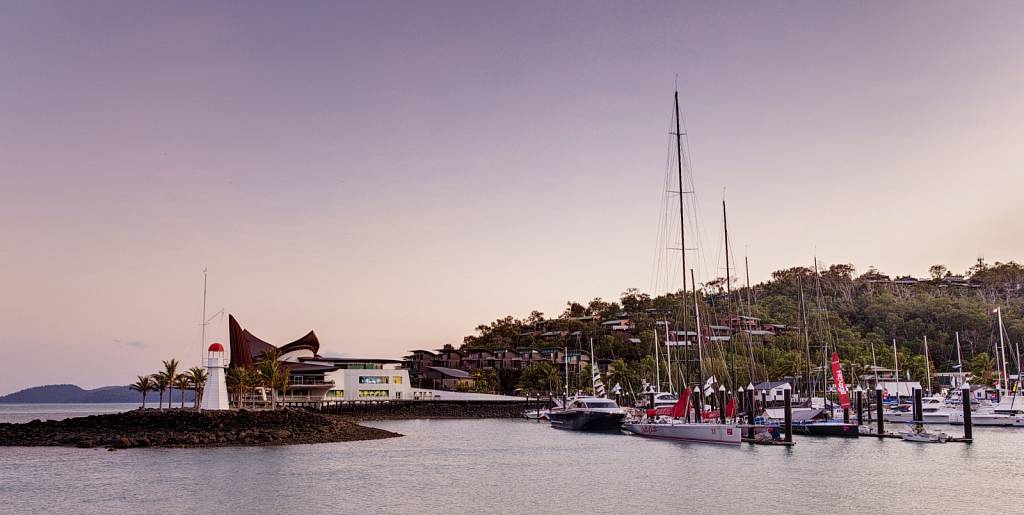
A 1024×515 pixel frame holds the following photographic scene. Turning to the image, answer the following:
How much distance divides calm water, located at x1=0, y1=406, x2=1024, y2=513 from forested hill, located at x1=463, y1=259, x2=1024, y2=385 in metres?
33.7

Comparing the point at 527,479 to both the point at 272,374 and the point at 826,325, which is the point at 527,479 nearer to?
the point at 272,374

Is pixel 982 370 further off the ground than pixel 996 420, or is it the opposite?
pixel 982 370

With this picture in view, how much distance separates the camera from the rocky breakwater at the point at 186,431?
62.3 meters

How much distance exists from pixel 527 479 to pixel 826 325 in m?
111

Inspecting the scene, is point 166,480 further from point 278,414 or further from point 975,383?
point 975,383

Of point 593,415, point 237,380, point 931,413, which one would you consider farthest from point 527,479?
point 237,380

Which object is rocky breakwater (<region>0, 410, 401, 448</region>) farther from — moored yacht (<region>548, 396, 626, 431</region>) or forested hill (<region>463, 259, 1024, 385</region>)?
forested hill (<region>463, 259, 1024, 385</region>)

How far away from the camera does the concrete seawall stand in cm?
11519

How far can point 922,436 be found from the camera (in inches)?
2379

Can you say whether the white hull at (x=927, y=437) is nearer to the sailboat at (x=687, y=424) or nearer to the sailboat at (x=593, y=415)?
the sailboat at (x=687, y=424)

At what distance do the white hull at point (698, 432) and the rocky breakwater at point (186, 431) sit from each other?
1040 inches

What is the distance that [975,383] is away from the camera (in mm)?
111875

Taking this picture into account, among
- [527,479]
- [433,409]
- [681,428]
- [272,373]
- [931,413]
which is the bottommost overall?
[433,409]

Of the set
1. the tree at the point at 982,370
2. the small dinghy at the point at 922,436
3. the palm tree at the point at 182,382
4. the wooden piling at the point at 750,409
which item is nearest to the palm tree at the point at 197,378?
the palm tree at the point at 182,382
